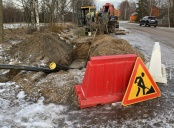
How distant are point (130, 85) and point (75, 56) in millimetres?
7319

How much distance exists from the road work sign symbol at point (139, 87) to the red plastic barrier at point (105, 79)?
0.16 meters

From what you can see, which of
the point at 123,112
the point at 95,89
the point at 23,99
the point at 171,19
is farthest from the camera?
the point at 171,19

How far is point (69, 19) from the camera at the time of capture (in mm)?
60875

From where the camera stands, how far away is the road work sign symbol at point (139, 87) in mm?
4660

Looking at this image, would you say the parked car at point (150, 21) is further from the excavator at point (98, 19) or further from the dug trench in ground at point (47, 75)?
the dug trench in ground at point (47, 75)

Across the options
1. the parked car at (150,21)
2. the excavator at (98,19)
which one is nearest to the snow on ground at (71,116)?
the excavator at (98,19)

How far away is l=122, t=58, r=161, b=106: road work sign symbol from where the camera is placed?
466 centimetres

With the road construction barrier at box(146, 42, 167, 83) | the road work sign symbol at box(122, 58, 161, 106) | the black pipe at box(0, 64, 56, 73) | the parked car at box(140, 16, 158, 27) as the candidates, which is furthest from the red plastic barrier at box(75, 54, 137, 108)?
the parked car at box(140, 16, 158, 27)

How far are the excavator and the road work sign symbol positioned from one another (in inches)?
594

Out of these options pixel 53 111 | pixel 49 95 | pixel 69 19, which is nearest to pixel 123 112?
pixel 53 111

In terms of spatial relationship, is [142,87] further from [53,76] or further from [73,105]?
[53,76]

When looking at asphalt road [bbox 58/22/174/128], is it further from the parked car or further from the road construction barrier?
the parked car

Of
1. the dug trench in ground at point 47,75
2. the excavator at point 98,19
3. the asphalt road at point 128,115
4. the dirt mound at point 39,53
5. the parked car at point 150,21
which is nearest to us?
the asphalt road at point 128,115

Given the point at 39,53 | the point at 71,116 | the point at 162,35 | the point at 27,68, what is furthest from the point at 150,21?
the point at 71,116
